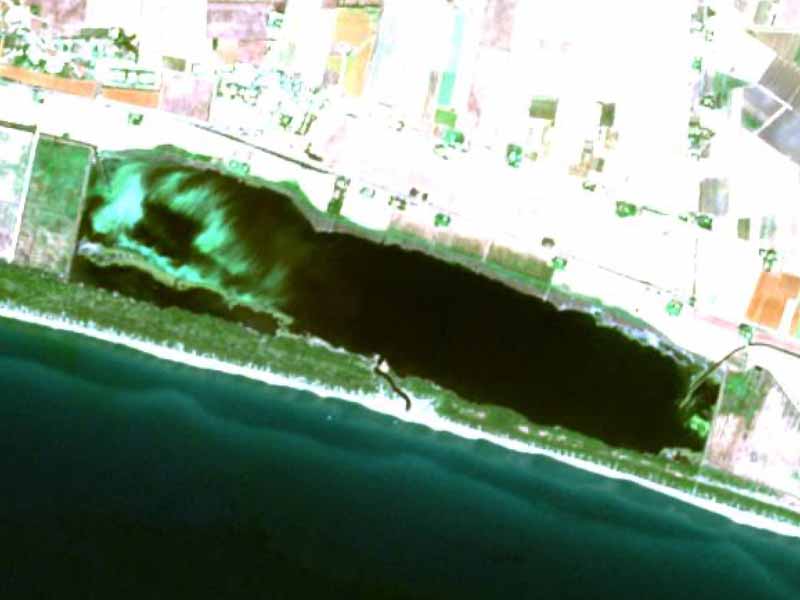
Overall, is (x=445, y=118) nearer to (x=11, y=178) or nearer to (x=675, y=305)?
(x=675, y=305)

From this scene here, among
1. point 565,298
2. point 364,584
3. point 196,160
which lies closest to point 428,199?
point 565,298

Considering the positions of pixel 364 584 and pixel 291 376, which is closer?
pixel 364 584

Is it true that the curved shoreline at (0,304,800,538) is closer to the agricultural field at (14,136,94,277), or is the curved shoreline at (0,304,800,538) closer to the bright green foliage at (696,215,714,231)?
the agricultural field at (14,136,94,277)

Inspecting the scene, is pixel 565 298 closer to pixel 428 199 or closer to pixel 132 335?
pixel 428 199

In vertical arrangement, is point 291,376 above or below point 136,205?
below

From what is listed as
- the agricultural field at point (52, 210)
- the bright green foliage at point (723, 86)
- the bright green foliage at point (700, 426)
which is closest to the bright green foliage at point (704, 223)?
the bright green foliage at point (723, 86)

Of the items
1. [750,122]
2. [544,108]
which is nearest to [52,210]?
[544,108]
